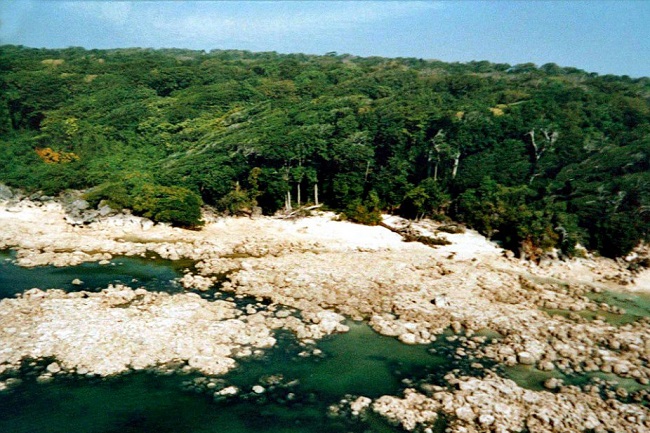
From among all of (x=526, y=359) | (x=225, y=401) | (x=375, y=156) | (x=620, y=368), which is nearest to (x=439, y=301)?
(x=526, y=359)

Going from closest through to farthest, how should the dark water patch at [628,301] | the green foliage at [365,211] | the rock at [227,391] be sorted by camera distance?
the rock at [227,391] < the dark water patch at [628,301] < the green foliage at [365,211]

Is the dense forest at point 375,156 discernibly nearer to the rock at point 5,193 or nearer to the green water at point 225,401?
the rock at point 5,193

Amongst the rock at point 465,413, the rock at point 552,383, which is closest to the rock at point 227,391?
the rock at point 465,413

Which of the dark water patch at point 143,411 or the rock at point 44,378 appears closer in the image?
the dark water patch at point 143,411

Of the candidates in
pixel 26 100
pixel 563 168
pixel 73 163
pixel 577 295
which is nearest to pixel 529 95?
pixel 563 168

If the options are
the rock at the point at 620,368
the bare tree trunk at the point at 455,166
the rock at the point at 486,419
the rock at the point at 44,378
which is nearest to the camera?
the rock at the point at 486,419

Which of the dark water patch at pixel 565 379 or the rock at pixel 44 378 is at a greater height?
the rock at pixel 44 378

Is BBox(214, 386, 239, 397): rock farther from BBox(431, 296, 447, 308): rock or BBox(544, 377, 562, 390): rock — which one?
BBox(544, 377, 562, 390): rock
